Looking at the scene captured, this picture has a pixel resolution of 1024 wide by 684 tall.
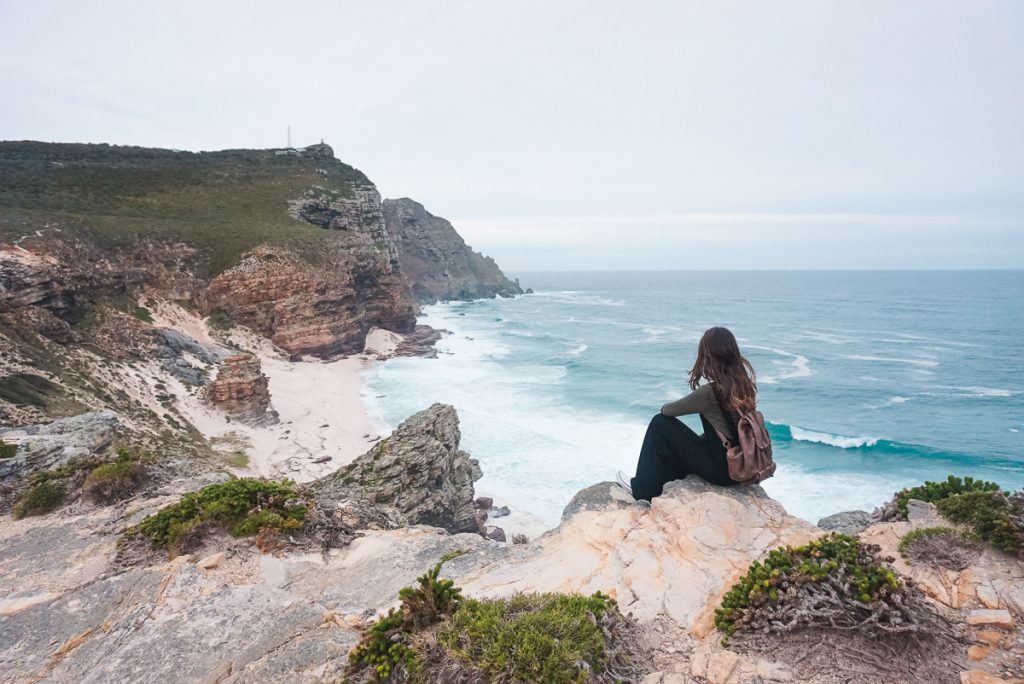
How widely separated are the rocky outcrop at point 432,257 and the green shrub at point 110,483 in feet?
351

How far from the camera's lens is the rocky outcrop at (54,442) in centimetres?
1002

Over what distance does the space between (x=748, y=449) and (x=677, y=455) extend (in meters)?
0.91

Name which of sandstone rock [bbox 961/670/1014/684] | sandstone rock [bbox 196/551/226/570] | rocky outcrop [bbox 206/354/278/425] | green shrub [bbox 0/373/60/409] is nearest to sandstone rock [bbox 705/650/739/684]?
sandstone rock [bbox 961/670/1014/684]

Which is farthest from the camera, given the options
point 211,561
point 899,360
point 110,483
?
point 899,360

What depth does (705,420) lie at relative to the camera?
5.70m

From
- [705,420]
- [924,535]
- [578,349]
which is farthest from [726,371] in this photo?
[578,349]

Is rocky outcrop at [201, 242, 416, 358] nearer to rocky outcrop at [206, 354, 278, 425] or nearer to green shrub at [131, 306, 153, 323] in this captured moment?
green shrub at [131, 306, 153, 323]

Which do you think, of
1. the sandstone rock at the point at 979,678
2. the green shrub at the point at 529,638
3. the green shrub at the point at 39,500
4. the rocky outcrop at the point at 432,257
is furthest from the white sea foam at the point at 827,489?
the rocky outcrop at the point at 432,257

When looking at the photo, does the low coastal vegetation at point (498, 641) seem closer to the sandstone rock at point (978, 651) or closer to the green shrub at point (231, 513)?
the sandstone rock at point (978, 651)

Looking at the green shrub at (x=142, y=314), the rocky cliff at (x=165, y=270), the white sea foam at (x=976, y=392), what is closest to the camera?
the rocky cliff at (x=165, y=270)

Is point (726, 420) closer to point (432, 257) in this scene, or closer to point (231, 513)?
point (231, 513)

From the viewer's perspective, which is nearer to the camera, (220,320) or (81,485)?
(81,485)

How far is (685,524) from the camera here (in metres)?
5.68

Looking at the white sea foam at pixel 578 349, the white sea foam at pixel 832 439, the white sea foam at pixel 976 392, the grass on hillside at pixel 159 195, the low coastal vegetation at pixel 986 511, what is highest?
the grass on hillside at pixel 159 195
